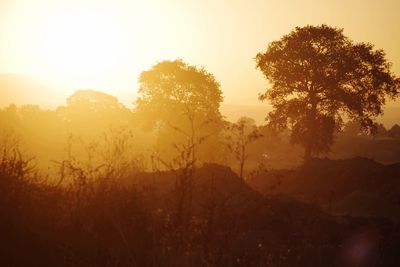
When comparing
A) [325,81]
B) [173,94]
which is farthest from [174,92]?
[325,81]

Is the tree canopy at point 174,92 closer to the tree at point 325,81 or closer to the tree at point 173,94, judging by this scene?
the tree at point 173,94

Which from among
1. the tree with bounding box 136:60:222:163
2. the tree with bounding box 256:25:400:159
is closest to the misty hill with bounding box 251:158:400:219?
the tree with bounding box 256:25:400:159

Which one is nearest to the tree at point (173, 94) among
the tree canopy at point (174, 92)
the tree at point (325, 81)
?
the tree canopy at point (174, 92)

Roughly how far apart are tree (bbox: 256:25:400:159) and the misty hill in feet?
10.2

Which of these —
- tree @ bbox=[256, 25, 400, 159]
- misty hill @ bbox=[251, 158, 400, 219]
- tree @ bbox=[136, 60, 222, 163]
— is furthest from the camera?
tree @ bbox=[136, 60, 222, 163]

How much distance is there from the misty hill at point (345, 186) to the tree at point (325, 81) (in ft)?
10.2

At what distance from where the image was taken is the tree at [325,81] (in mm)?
32375

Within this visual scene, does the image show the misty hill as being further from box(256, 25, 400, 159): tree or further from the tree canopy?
the tree canopy

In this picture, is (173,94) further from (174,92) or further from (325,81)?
(325,81)

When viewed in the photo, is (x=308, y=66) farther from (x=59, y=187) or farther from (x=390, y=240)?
(x=59, y=187)

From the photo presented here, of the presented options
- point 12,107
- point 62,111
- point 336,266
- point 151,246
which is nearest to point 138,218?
point 151,246

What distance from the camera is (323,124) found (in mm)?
32938

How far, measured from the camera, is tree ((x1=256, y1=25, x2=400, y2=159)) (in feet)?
106

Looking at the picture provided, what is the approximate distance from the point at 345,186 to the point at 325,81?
8183 millimetres
